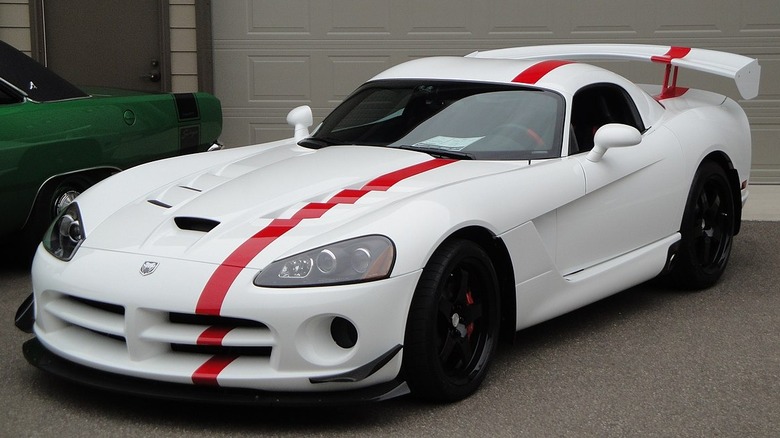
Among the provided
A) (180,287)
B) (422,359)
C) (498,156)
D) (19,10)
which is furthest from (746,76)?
(19,10)

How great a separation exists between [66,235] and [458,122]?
1.83m

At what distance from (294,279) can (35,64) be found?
131 inches

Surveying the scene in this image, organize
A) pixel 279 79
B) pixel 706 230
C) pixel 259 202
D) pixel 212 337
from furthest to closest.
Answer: pixel 279 79 → pixel 706 230 → pixel 259 202 → pixel 212 337

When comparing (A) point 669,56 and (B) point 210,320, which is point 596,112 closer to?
(A) point 669,56

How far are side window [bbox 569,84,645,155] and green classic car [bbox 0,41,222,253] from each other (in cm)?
252

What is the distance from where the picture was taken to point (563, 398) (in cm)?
436

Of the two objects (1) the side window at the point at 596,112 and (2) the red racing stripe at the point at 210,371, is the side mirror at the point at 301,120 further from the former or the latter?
(2) the red racing stripe at the point at 210,371

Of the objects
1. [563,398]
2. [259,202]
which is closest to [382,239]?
[259,202]

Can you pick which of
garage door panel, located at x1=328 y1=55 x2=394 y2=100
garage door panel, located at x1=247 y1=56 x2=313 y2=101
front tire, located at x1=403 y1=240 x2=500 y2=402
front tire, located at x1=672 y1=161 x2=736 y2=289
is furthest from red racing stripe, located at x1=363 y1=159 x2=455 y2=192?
garage door panel, located at x1=247 y1=56 x2=313 y2=101

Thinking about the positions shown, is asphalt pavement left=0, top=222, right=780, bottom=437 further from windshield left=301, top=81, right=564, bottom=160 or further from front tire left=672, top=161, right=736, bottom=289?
windshield left=301, top=81, right=564, bottom=160

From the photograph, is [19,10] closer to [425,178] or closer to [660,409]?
[425,178]

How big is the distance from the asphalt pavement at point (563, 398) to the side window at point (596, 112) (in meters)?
0.92

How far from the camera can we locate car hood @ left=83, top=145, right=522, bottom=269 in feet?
13.4

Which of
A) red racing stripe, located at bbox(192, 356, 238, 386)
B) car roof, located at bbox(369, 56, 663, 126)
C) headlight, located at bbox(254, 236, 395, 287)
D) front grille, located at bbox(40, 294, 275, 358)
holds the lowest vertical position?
red racing stripe, located at bbox(192, 356, 238, 386)
